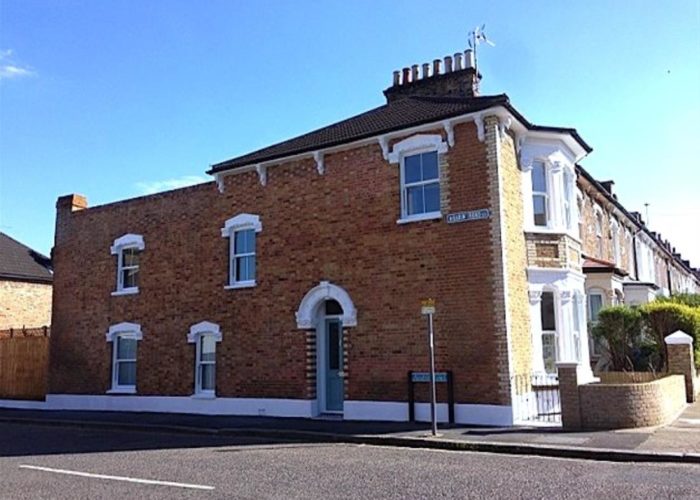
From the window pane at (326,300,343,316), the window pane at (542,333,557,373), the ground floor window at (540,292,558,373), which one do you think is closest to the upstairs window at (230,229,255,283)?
the window pane at (326,300,343,316)

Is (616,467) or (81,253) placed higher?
(81,253)

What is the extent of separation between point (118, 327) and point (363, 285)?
341 inches

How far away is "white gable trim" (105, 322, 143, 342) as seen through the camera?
19248mm

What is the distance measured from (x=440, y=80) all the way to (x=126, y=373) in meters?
12.6

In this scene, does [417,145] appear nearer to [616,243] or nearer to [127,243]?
[127,243]

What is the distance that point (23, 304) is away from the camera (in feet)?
92.7

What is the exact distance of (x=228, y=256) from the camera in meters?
17.9

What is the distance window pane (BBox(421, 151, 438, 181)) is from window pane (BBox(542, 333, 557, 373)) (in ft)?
14.9

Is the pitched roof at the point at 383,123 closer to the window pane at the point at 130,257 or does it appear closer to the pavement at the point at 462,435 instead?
the window pane at the point at 130,257

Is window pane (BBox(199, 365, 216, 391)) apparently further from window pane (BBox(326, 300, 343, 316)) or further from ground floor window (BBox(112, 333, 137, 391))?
window pane (BBox(326, 300, 343, 316))

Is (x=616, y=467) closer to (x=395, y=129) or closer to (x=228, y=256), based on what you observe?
(x=395, y=129)

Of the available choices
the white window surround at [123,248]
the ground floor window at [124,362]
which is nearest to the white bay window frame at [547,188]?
the white window surround at [123,248]

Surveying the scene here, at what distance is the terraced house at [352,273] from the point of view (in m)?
13.9

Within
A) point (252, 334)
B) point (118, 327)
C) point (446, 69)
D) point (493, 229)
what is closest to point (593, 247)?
point (446, 69)
